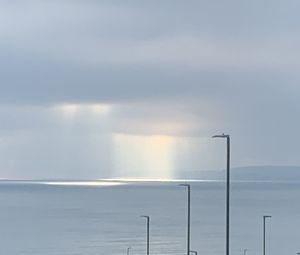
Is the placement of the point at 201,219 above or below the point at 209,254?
above

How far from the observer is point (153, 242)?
125m

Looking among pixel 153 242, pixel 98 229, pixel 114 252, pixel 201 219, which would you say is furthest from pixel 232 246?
A: pixel 201 219

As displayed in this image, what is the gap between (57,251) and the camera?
11462cm

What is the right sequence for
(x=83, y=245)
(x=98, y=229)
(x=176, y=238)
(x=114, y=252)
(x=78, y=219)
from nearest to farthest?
(x=114, y=252)
(x=83, y=245)
(x=176, y=238)
(x=98, y=229)
(x=78, y=219)

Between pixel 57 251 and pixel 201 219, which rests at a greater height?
pixel 201 219

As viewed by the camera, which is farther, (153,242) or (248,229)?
(248,229)

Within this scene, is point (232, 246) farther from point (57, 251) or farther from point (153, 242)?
point (57, 251)

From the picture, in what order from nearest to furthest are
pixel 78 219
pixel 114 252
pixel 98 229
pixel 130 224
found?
1. pixel 114 252
2. pixel 98 229
3. pixel 130 224
4. pixel 78 219

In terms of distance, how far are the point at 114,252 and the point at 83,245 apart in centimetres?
1150

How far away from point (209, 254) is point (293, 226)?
5384 cm

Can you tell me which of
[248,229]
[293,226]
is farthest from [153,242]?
[293,226]

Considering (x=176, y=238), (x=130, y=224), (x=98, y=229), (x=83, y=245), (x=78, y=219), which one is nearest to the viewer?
(x=83, y=245)

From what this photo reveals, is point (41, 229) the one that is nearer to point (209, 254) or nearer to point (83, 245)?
point (83, 245)

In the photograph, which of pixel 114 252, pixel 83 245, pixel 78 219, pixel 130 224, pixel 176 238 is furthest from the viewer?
pixel 78 219
